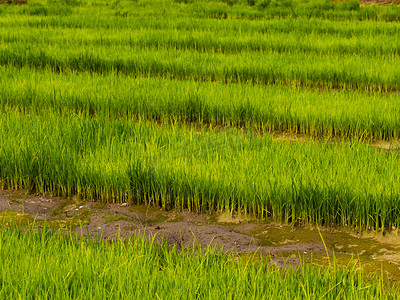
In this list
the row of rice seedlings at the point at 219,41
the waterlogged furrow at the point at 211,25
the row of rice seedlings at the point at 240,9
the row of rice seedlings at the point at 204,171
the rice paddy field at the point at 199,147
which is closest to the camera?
the rice paddy field at the point at 199,147

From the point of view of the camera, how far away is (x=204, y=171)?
9.89ft

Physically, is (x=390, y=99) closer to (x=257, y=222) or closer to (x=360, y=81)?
(x=360, y=81)

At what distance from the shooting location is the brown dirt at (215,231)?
7.80 feet

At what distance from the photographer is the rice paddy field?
73.0 inches

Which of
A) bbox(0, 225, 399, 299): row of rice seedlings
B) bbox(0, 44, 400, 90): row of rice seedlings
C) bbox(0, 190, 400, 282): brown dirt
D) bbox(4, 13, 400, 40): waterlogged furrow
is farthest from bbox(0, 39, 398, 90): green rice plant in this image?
bbox(0, 225, 399, 299): row of rice seedlings

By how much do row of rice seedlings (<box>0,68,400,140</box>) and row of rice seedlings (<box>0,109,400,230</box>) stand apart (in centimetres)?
63

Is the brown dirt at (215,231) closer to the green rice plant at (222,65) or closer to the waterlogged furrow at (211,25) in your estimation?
the green rice plant at (222,65)

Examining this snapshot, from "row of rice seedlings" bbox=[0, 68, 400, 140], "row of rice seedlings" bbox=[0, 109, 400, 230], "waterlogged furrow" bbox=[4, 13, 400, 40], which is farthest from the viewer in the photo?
"waterlogged furrow" bbox=[4, 13, 400, 40]

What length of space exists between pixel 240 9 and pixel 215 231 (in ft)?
28.9

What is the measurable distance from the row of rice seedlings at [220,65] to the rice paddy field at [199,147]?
21 millimetres

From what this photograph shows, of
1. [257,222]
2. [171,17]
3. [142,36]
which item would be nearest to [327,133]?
[257,222]

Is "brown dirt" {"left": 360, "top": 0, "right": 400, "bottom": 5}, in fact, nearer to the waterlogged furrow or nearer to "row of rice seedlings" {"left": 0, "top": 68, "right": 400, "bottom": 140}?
the waterlogged furrow

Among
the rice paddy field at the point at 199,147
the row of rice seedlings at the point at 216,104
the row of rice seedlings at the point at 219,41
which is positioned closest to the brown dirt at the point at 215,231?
the rice paddy field at the point at 199,147

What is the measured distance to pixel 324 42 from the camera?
24.1 feet
